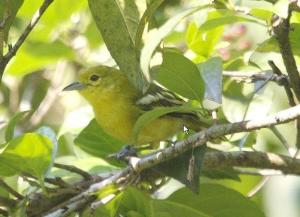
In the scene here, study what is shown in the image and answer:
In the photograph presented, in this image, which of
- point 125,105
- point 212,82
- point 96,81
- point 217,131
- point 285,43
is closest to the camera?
point 217,131

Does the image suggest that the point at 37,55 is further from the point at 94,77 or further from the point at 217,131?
the point at 217,131

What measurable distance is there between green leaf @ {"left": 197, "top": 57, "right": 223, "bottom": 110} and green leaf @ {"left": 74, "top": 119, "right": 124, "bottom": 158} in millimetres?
623

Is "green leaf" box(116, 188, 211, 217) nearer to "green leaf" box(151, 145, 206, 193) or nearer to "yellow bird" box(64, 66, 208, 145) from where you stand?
"green leaf" box(151, 145, 206, 193)

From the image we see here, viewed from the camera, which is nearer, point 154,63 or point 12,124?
point 154,63

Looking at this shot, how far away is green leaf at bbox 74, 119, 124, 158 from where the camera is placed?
2.97m

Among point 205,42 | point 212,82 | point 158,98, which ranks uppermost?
point 212,82

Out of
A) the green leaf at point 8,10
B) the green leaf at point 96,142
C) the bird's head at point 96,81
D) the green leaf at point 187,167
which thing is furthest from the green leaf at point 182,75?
the bird's head at point 96,81

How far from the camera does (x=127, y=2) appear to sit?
2.12 meters

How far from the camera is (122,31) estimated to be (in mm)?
2125

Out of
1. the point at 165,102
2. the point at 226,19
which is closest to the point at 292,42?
the point at 226,19

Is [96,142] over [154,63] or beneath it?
beneath

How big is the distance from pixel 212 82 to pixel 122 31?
0.46 meters

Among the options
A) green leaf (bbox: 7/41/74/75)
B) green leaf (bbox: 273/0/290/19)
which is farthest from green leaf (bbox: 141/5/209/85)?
green leaf (bbox: 7/41/74/75)

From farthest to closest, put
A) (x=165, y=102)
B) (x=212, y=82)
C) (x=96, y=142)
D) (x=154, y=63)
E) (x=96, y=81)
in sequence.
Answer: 1. (x=96, y=81)
2. (x=165, y=102)
3. (x=96, y=142)
4. (x=212, y=82)
5. (x=154, y=63)
